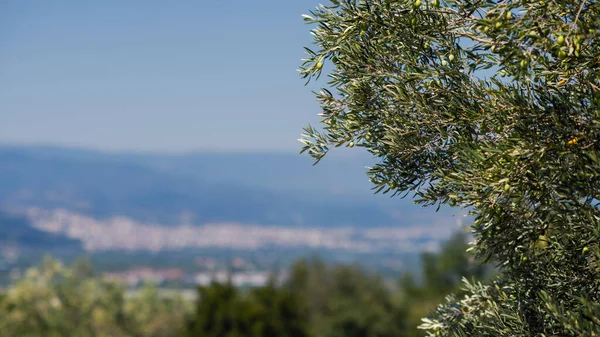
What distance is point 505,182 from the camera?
3834 millimetres

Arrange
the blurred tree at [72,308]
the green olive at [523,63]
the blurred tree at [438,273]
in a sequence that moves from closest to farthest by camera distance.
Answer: the green olive at [523,63]
the blurred tree at [72,308]
the blurred tree at [438,273]

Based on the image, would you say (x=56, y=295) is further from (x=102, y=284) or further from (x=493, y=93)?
(x=493, y=93)

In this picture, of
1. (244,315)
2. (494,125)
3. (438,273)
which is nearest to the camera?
(494,125)

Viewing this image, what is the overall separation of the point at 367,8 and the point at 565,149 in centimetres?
155

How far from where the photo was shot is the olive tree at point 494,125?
3818 mm

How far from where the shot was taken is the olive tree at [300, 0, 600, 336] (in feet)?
12.5

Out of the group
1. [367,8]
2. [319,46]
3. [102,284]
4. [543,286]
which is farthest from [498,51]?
[102,284]

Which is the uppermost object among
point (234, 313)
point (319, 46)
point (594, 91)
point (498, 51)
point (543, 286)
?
point (319, 46)

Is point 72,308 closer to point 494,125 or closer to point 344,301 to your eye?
point 344,301

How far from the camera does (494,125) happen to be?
4141 millimetres

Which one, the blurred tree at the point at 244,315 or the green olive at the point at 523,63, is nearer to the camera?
the green olive at the point at 523,63

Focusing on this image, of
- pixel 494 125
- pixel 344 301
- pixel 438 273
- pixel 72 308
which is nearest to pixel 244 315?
pixel 72 308

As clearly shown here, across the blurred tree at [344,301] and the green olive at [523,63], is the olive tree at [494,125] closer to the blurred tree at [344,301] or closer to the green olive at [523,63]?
the green olive at [523,63]

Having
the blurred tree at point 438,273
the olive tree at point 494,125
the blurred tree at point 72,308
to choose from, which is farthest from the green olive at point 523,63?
the blurred tree at point 438,273
